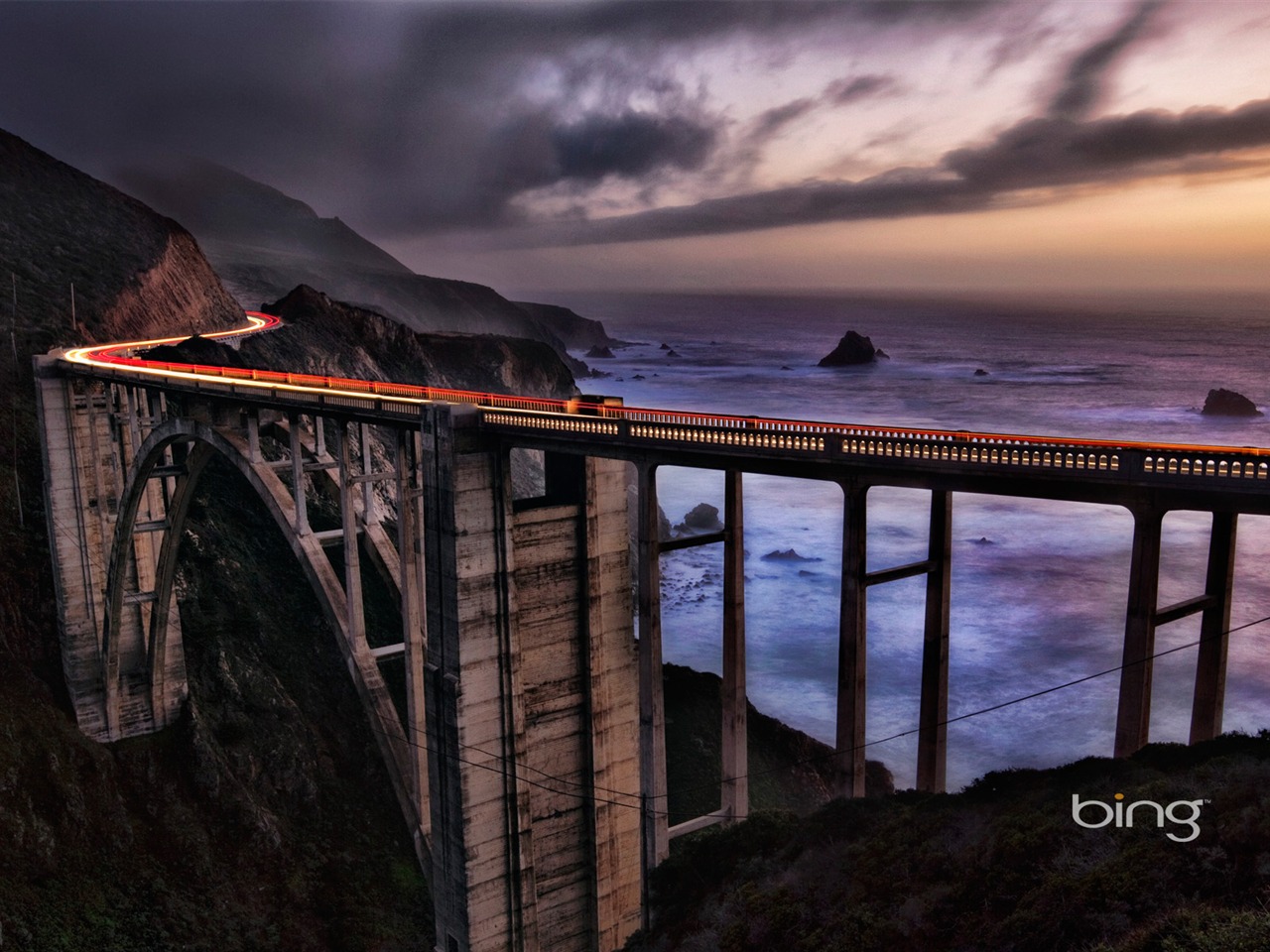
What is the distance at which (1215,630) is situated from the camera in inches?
600

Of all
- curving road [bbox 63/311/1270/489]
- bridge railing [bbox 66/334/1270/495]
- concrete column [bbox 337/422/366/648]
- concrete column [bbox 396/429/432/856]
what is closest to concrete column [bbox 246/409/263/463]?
bridge railing [bbox 66/334/1270/495]

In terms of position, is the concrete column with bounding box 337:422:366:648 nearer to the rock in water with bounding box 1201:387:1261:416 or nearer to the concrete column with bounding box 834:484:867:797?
the concrete column with bounding box 834:484:867:797

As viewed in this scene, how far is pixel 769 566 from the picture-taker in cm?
10388

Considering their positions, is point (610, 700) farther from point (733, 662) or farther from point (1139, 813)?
point (1139, 813)

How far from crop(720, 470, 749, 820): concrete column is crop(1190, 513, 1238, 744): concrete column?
8.76 meters

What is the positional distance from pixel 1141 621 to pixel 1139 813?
3.91m

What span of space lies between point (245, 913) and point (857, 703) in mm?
30505

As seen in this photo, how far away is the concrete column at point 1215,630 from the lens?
14938 millimetres

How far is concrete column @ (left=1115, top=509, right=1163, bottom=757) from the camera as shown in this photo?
14.5 m

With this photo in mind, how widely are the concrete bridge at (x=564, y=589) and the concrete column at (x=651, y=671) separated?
75 millimetres

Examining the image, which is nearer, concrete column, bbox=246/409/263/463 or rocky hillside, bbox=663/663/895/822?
concrete column, bbox=246/409/263/463

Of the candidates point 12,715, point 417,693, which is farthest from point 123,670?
point 417,693

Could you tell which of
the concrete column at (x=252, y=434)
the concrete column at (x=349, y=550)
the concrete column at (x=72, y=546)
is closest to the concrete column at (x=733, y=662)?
the concrete column at (x=349, y=550)

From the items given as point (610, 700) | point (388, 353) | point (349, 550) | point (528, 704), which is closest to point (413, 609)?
point (349, 550)
